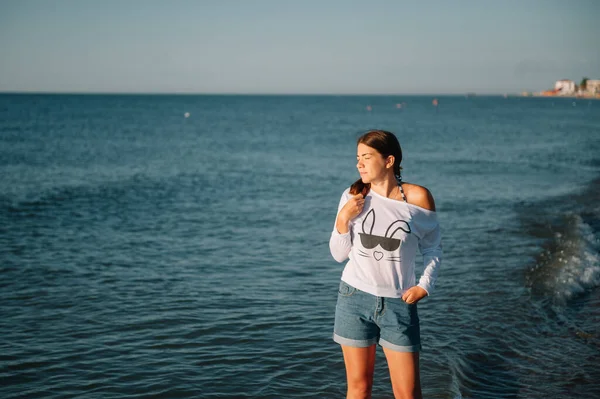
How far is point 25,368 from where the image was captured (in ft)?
23.6

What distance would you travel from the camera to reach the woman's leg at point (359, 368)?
391 cm

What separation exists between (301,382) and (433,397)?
4.95 feet

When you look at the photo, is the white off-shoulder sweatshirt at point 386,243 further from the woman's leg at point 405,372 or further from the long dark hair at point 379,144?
the woman's leg at point 405,372

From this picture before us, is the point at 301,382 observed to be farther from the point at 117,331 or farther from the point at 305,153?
the point at 305,153

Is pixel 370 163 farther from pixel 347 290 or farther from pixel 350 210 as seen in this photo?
pixel 347 290

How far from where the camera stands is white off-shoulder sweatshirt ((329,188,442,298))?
3.81 metres

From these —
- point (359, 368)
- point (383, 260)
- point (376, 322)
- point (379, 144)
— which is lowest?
point (359, 368)

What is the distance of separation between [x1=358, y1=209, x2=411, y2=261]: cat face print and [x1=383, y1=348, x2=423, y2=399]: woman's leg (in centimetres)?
64

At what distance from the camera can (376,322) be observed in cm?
388

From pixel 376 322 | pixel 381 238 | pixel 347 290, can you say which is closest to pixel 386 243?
pixel 381 238

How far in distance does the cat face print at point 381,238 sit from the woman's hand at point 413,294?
220mm

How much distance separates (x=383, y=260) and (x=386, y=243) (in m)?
0.12

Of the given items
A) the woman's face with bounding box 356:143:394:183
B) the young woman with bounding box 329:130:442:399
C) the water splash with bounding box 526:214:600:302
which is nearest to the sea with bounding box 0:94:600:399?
the water splash with bounding box 526:214:600:302

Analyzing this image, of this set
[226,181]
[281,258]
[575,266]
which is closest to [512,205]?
[575,266]
